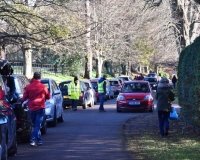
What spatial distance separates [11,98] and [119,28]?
41927mm

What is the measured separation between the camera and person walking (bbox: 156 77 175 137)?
15.2 m

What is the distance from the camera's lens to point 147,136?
1546 cm

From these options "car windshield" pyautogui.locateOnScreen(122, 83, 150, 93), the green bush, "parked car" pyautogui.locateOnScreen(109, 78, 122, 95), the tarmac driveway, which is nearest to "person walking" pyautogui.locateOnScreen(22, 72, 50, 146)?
the tarmac driveway

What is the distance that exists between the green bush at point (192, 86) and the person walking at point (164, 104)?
46 centimetres

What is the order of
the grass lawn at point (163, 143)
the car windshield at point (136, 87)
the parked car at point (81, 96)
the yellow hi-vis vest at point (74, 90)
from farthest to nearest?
the parked car at point (81, 96)
the car windshield at point (136, 87)
the yellow hi-vis vest at point (74, 90)
the grass lawn at point (163, 143)

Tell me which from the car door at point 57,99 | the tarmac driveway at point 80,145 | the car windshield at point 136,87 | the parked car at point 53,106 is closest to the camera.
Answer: the tarmac driveway at point 80,145

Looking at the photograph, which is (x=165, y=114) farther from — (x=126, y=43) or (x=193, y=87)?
(x=126, y=43)

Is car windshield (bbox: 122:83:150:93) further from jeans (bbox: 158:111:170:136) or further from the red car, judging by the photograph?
jeans (bbox: 158:111:170:136)

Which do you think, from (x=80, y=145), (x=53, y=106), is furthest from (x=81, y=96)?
(x=80, y=145)

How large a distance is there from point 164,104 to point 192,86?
1.65 metres

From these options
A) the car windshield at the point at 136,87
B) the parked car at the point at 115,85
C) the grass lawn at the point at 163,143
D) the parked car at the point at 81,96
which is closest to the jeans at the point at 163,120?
the grass lawn at the point at 163,143

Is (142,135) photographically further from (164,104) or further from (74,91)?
(74,91)

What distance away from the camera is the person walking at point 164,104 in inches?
598

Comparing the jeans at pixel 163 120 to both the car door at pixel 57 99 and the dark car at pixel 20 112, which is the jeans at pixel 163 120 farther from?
the car door at pixel 57 99
